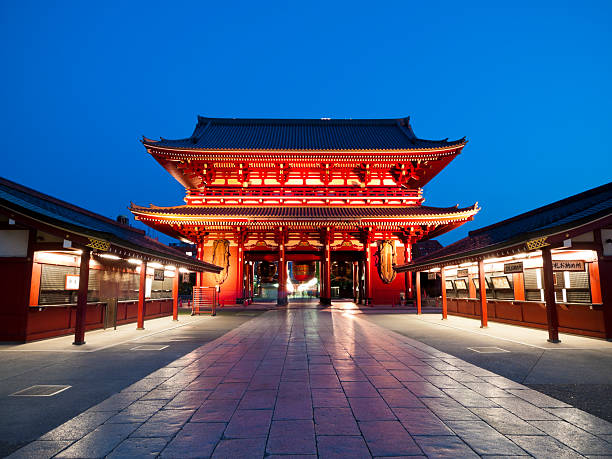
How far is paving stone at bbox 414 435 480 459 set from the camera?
2902mm

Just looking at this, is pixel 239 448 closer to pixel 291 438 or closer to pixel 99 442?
pixel 291 438

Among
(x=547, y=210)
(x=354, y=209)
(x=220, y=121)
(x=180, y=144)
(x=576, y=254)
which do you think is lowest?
(x=576, y=254)

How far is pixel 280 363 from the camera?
20.9ft

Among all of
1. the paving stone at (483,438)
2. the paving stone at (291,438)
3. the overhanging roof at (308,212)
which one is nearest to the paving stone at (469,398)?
the paving stone at (483,438)

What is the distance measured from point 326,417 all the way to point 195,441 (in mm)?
1355

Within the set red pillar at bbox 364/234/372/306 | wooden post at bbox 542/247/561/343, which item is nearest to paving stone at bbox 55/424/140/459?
wooden post at bbox 542/247/561/343

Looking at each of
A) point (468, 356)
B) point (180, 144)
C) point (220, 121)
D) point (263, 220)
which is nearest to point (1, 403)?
point (468, 356)

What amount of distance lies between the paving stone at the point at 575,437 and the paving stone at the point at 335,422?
1.88 metres

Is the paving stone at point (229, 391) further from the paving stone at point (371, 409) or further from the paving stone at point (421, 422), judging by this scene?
the paving stone at point (421, 422)

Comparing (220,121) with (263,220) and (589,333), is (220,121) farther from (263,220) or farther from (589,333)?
(589,333)

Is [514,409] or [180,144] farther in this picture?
[180,144]

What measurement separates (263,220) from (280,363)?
1396 cm

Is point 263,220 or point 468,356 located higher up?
point 263,220

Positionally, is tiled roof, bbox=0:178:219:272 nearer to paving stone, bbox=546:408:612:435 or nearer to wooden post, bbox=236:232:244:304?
wooden post, bbox=236:232:244:304
